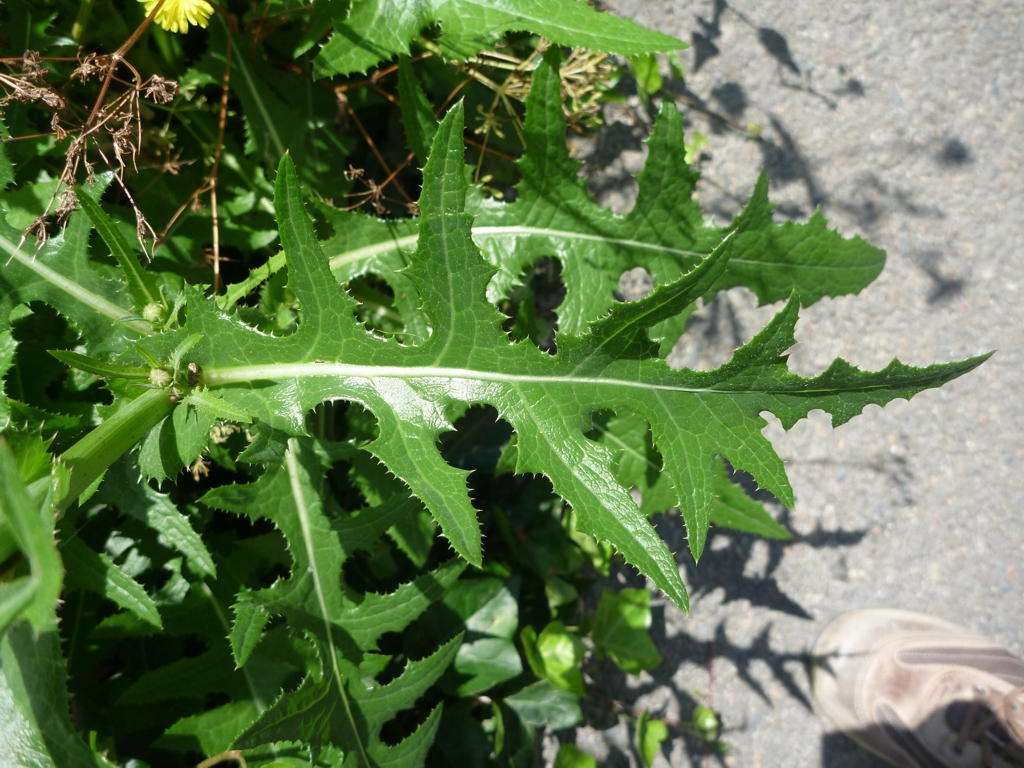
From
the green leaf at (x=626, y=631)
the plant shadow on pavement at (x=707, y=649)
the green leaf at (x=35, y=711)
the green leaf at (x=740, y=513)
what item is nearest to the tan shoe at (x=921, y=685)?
the plant shadow on pavement at (x=707, y=649)

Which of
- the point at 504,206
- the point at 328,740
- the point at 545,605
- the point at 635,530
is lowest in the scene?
the point at 545,605

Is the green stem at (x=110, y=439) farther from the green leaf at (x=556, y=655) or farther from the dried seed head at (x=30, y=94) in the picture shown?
the green leaf at (x=556, y=655)

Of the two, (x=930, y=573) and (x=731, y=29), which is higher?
(x=731, y=29)

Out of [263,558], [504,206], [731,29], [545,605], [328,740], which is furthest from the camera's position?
[731,29]

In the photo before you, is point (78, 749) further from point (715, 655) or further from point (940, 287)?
point (940, 287)

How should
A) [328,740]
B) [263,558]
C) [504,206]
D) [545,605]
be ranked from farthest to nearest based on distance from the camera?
[545,605]
[263,558]
[504,206]
[328,740]

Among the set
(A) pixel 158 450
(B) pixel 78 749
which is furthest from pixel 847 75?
(B) pixel 78 749

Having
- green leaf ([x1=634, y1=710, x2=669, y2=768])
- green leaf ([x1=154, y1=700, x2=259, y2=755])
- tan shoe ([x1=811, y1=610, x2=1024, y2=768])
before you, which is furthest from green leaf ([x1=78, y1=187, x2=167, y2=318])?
tan shoe ([x1=811, y1=610, x2=1024, y2=768])

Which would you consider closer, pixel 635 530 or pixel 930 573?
pixel 635 530

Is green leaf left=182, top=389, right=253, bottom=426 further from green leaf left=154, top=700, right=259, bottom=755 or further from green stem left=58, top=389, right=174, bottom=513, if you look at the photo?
green leaf left=154, top=700, right=259, bottom=755
